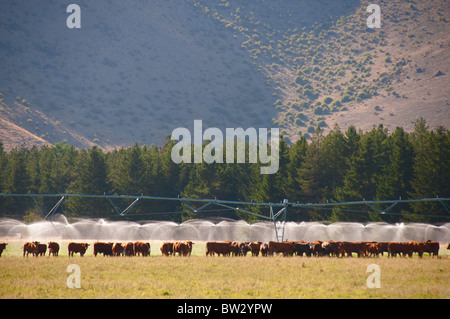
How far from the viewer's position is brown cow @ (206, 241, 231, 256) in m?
46.0

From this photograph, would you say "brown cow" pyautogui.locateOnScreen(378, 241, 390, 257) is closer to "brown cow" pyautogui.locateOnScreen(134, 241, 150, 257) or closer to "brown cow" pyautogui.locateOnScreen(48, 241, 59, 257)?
"brown cow" pyautogui.locateOnScreen(134, 241, 150, 257)

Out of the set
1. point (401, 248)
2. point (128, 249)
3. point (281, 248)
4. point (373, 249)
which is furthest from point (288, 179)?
point (128, 249)

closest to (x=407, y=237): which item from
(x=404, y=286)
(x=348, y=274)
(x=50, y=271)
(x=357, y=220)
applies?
(x=357, y=220)

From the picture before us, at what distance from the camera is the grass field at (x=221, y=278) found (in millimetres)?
24922

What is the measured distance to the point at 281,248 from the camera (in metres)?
45.5

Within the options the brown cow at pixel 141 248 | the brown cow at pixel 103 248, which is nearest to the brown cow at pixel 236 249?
the brown cow at pixel 141 248

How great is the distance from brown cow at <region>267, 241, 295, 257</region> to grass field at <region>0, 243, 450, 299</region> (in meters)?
5.60

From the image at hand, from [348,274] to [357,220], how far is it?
46086 mm

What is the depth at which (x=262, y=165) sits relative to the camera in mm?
85438

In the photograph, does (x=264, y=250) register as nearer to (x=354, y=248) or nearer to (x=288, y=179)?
(x=354, y=248)

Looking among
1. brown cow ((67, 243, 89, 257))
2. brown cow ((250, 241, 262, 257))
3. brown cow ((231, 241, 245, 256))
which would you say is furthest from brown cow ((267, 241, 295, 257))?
brown cow ((67, 243, 89, 257))

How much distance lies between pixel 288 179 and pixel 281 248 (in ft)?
126
